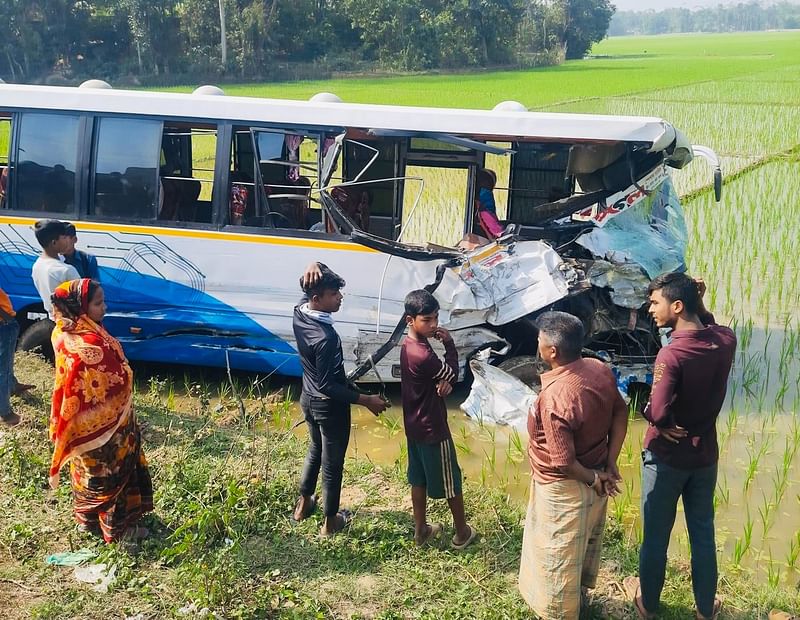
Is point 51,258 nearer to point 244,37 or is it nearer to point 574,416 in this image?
point 574,416

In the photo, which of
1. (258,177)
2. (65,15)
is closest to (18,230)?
(258,177)

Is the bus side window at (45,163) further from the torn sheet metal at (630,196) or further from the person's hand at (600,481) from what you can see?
the person's hand at (600,481)

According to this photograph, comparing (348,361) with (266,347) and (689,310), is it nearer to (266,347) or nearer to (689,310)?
(266,347)

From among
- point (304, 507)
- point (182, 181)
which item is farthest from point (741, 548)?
point (182, 181)

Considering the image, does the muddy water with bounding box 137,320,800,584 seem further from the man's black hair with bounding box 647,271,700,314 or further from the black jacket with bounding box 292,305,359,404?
the man's black hair with bounding box 647,271,700,314

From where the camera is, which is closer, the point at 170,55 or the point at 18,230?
the point at 18,230

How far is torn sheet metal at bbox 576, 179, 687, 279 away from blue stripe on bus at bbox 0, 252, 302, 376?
2.49 metres

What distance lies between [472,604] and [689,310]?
1658 millimetres

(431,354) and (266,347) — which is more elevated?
(431,354)

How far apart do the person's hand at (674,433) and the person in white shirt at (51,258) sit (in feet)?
12.3

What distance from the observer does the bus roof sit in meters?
5.68

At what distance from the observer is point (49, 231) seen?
200 inches

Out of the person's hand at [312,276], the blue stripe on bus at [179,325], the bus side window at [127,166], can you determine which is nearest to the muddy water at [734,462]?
the blue stripe on bus at [179,325]

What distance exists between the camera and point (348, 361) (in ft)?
20.2
